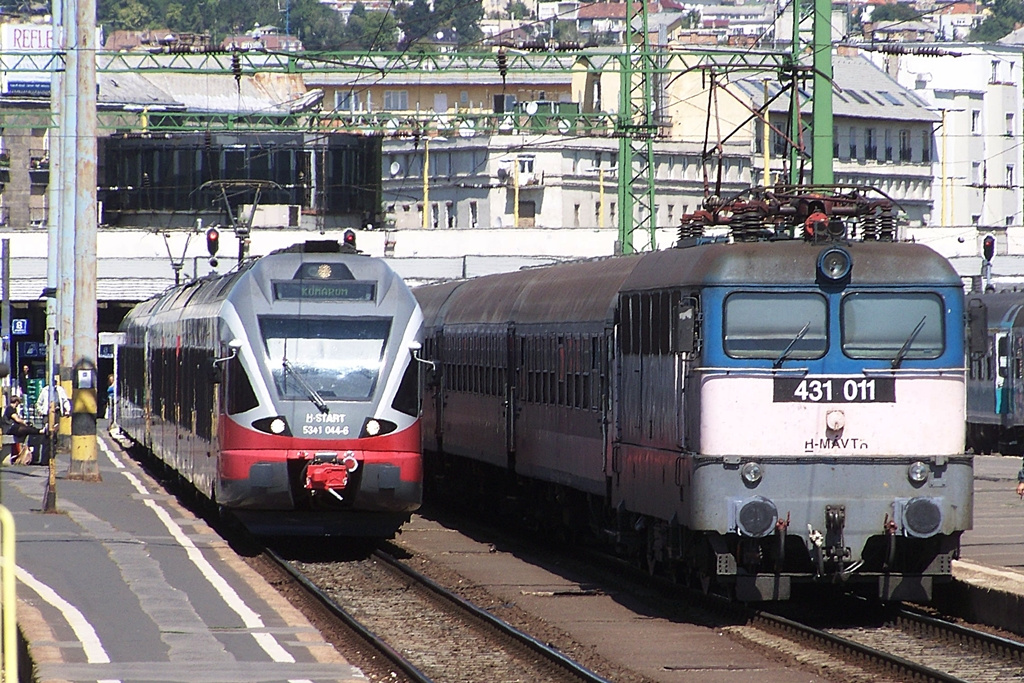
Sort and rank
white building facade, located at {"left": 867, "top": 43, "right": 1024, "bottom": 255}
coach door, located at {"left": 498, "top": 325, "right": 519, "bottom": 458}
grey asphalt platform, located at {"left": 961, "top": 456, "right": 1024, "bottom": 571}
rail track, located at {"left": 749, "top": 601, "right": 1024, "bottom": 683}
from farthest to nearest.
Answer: white building facade, located at {"left": 867, "top": 43, "right": 1024, "bottom": 255}, coach door, located at {"left": 498, "top": 325, "right": 519, "bottom": 458}, grey asphalt platform, located at {"left": 961, "top": 456, "right": 1024, "bottom": 571}, rail track, located at {"left": 749, "top": 601, "right": 1024, "bottom": 683}

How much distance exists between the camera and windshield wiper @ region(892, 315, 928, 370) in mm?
15516

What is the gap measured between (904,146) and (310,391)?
3982 inches

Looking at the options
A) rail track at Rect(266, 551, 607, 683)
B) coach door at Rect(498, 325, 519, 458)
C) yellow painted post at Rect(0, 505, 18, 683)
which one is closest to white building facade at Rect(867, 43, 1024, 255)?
coach door at Rect(498, 325, 519, 458)

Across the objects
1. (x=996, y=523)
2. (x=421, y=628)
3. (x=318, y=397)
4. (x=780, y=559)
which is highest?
(x=318, y=397)

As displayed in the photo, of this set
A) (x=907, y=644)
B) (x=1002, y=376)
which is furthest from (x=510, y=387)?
(x=1002, y=376)

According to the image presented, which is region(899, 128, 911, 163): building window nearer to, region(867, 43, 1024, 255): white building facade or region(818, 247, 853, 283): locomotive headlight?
region(867, 43, 1024, 255): white building facade

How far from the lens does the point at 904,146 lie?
117188 millimetres

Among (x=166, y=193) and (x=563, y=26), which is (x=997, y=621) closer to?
(x=166, y=193)

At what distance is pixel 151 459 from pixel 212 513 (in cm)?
1171

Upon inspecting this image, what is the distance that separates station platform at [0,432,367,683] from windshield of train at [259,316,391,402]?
187cm

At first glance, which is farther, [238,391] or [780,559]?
[238,391]

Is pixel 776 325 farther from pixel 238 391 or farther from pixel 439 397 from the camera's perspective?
pixel 439 397

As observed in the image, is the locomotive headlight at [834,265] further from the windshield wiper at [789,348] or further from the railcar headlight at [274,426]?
the railcar headlight at [274,426]

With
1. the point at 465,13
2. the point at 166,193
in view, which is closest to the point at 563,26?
the point at 465,13
